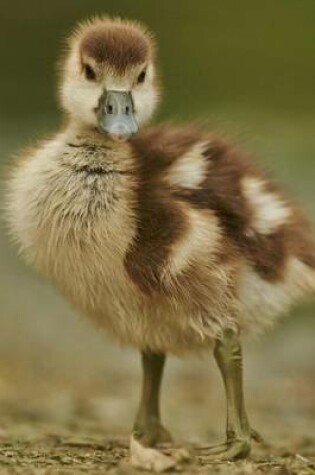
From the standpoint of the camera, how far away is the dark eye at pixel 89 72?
141 inches

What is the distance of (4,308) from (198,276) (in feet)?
8.23

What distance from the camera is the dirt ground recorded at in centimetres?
360

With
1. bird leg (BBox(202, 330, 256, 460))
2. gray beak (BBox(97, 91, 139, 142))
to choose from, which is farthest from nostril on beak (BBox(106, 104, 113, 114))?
bird leg (BBox(202, 330, 256, 460))

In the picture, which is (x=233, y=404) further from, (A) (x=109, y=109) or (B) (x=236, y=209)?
(A) (x=109, y=109)

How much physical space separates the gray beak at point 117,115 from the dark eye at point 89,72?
0.19 feet

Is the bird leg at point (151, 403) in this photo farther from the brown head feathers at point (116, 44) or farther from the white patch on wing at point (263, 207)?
the brown head feathers at point (116, 44)

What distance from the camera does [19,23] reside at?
1143 centimetres

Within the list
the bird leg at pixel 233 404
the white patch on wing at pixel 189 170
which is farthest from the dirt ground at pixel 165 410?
the white patch on wing at pixel 189 170

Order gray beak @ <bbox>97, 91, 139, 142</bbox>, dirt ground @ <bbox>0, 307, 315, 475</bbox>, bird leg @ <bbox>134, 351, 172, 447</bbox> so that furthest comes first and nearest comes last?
1. bird leg @ <bbox>134, 351, 172, 447</bbox>
2. dirt ground @ <bbox>0, 307, 315, 475</bbox>
3. gray beak @ <bbox>97, 91, 139, 142</bbox>

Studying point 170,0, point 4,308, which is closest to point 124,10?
point 170,0

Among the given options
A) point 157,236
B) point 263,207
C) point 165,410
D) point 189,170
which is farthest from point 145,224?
point 165,410

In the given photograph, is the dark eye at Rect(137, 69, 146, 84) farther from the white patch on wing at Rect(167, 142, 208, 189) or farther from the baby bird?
the white patch on wing at Rect(167, 142, 208, 189)

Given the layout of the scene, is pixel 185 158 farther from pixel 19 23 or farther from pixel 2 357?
pixel 19 23

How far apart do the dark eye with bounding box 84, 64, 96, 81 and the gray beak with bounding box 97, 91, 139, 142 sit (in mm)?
57
